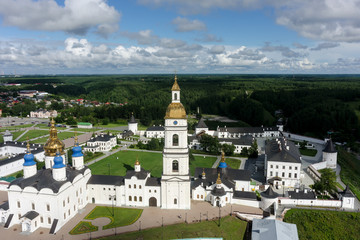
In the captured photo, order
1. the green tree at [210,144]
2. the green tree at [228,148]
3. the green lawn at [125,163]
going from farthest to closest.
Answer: the green tree at [210,144] → the green tree at [228,148] → the green lawn at [125,163]

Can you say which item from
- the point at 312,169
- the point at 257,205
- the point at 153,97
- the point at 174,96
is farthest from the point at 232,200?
the point at 153,97

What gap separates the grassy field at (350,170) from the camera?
34.9 metres

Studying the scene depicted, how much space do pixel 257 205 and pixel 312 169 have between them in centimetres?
1536

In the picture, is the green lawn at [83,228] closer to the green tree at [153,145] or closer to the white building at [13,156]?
the white building at [13,156]

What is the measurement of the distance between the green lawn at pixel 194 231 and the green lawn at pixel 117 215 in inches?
83.6

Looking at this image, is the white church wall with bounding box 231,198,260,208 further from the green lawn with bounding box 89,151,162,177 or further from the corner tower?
the green lawn with bounding box 89,151,162,177

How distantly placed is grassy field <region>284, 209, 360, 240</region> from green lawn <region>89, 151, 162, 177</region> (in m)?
18.9

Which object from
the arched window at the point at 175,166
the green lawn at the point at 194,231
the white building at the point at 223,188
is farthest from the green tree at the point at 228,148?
the green lawn at the point at 194,231

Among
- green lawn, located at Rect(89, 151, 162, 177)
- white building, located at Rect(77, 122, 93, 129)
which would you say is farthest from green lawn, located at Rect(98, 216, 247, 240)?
white building, located at Rect(77, 122, 93, 129)

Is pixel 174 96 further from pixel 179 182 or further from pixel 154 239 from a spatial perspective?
pixel 154 239

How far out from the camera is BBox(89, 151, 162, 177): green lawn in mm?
39000

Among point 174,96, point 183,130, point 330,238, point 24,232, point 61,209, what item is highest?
point 174,96

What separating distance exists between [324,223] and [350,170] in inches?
802

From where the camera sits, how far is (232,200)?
28.6m
